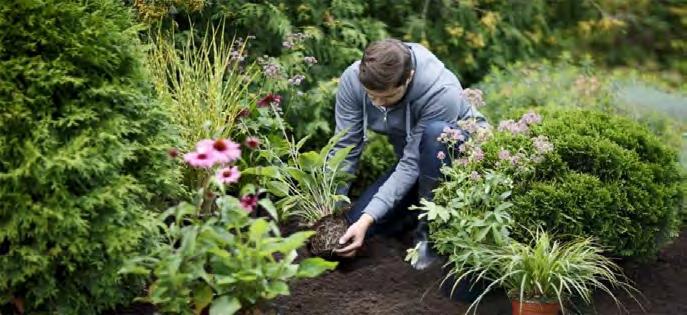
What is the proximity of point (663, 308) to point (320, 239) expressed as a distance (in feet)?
5.27

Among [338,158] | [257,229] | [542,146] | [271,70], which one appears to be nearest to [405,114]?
[338,158]

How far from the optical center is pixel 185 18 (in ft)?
19.0

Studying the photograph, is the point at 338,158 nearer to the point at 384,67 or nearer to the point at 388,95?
the point at 388,95

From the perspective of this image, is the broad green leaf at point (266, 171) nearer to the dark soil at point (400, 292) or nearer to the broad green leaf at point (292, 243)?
the dark soil at point (400, 292)

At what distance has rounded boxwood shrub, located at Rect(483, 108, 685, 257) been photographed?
415 cm

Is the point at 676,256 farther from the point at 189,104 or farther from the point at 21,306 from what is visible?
the point at 21,306

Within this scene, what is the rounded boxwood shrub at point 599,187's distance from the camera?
4152 mm

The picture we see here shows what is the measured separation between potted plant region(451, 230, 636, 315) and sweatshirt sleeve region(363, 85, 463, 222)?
584 millimetres

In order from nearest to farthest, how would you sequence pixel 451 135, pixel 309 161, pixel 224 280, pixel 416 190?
pixel 224 280 < pixel 451 135 < pixel 309 161 < pixel 416 190

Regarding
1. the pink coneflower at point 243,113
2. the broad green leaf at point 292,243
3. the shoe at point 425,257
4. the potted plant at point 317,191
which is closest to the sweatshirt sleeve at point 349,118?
the potted plant at point 317,191

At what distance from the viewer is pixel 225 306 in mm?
3279

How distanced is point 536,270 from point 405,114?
1202 millimetres

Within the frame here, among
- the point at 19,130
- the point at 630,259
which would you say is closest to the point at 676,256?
the point at 630,259

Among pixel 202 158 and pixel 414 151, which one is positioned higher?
pixel 202 158
